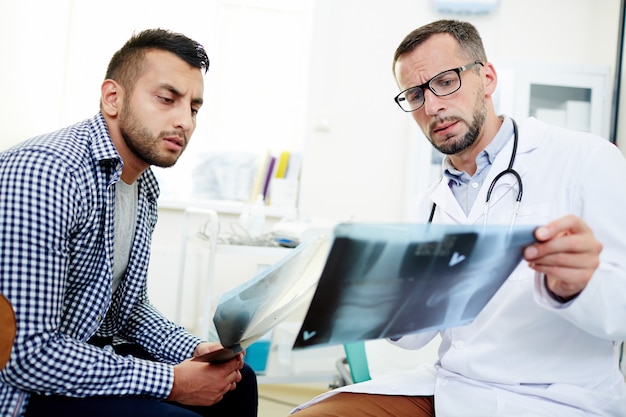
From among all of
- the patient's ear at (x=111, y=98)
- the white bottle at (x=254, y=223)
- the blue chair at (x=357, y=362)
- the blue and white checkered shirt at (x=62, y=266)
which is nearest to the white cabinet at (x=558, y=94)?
the white bottle at (x=254, y=223)

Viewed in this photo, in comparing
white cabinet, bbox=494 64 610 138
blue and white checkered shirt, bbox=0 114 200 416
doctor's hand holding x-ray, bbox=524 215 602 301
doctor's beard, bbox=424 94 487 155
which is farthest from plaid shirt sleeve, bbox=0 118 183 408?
white cabinet, bbox=494 64 610 138

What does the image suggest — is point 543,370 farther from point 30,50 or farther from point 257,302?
point 30,50

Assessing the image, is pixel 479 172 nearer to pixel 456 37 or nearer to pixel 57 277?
pixel 456 37

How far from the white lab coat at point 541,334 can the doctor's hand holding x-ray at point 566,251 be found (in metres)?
0.12

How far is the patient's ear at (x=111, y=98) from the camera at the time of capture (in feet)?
3.61

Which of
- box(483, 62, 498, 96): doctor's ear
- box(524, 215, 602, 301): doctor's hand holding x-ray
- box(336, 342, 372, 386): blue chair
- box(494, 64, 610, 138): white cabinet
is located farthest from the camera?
box(494, 64, 610, 138): white cabinet

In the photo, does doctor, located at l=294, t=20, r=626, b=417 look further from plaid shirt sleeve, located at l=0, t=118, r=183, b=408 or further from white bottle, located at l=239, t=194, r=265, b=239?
white bottle, located at l=239, t=194, r=265, b=239

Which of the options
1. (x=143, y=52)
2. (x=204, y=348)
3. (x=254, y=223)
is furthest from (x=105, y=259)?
(x=254, y=223)

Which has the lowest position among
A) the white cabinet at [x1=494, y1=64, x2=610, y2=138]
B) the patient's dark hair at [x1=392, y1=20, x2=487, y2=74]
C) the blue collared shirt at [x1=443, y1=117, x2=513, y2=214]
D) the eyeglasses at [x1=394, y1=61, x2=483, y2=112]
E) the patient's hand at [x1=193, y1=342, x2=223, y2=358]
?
the patient's hand at [x1=193, y1=342, x2=223, y2=358]

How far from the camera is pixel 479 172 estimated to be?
1208mm

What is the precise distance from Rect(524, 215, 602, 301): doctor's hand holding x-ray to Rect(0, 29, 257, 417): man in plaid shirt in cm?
58

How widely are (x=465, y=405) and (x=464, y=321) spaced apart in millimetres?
249

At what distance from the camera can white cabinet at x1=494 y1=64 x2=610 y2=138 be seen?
110 inches

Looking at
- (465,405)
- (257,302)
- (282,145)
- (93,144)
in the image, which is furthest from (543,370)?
(282,145)
